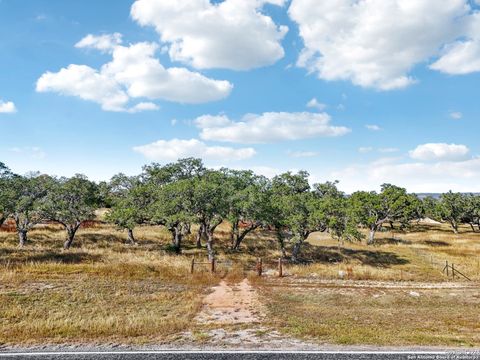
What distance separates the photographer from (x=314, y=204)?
116 feet

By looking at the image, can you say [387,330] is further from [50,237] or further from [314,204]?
[50,237]

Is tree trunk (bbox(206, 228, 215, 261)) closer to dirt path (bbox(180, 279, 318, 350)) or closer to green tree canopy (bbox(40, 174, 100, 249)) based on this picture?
dirt path (bbox(180, 279, 318, 350))

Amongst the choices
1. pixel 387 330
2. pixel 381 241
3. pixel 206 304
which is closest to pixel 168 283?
pixel 206 304

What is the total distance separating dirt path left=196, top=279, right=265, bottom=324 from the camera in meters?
15.6

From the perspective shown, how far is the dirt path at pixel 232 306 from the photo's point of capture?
15586mm

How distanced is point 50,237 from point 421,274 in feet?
140

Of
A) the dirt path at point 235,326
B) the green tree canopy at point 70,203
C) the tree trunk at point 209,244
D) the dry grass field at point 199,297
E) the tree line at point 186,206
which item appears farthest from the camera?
the green tree canopy at point 70,203

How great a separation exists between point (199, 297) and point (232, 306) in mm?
2631

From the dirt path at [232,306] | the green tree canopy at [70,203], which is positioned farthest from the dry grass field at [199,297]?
the green tree canopy at [70,203]

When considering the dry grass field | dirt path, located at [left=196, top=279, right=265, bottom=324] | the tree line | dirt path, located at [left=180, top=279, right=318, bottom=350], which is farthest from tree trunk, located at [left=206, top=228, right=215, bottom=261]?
dirt path, located at [left=180, top=279, right=318, bottom=350]

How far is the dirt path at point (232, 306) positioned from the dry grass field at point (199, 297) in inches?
23.0

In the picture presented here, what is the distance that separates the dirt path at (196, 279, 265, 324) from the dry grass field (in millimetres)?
584

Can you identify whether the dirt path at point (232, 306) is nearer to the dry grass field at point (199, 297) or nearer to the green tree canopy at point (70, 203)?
the dry grass field at point (199, 297)

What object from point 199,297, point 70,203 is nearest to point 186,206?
point 199,297
